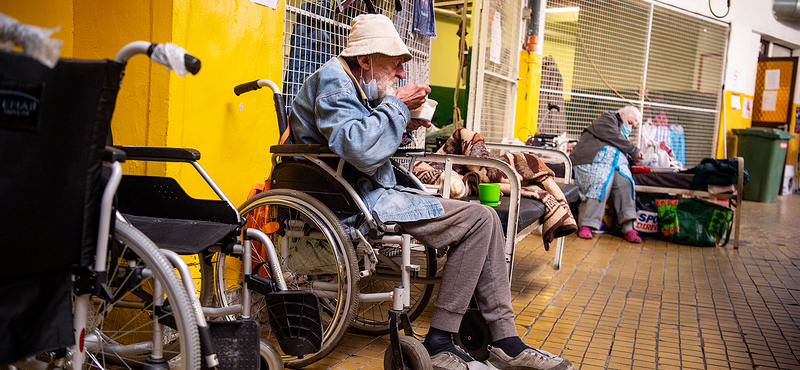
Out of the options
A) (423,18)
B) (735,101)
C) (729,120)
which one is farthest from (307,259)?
(735,101)

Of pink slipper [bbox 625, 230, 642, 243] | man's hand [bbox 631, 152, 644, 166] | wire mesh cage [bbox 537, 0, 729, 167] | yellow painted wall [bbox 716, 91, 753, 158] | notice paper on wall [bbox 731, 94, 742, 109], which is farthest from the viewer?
notice paper on wall [bbox 731, 94, 742, 109]

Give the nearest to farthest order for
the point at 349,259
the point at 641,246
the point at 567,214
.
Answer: the point at 349,259 → the point at 567,214 → the point at 641,246

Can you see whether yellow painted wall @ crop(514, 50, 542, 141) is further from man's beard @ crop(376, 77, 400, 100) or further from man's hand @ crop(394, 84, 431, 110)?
man's hand @ crop(394, 84, 431, 110)

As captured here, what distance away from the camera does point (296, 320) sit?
188 centimetres

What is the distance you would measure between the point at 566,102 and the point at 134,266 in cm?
759

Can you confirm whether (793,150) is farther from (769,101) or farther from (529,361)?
(529,361)

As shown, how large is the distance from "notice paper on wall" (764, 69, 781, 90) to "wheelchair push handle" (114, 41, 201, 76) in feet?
44.3

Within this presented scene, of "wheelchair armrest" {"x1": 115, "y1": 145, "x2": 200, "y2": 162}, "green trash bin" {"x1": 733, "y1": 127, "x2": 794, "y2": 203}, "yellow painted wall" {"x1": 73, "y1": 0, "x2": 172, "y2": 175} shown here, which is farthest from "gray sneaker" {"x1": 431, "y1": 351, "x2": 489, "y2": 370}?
"green trash bin" {"x1": 733, "y1": 127, "x2": 794, "y2": 203}

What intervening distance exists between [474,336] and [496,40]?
4.17m

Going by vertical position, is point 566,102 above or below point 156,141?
above

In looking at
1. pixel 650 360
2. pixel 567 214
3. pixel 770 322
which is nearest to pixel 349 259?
pixel 650 360

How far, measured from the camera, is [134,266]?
1.48 m

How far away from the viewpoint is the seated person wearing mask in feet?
19.8

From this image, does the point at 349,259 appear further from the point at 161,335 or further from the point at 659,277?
the point at 659,277
